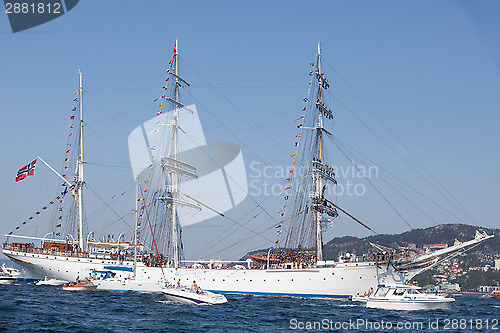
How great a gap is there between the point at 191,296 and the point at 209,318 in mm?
11200

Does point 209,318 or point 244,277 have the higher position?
point 244,277

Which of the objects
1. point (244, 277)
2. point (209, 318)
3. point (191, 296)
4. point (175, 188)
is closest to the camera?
point (209, 318)

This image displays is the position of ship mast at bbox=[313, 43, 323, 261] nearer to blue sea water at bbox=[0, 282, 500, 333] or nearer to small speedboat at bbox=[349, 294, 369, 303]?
small speedboat at bbox=[349, 294, 369, 303]

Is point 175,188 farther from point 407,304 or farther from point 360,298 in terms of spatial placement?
point 407,304

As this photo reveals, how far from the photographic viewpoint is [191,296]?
5309 cm

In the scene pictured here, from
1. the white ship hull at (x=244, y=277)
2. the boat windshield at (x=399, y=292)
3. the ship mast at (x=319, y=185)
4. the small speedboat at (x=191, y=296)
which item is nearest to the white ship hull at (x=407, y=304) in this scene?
the boat windshield at (x=399, y=292)

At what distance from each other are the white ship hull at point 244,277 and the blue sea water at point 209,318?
45.1ft

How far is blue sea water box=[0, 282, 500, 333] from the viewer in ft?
119

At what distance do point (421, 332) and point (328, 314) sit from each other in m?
10.7

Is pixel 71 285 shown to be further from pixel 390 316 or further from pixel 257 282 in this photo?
pixel 390 316

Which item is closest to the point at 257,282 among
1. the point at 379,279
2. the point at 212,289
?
the point at 212,289

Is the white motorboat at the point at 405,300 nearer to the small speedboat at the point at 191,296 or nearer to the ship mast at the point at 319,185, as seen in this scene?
the small speedboat at the point at 191,296

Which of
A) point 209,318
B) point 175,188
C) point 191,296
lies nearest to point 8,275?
point 175,188

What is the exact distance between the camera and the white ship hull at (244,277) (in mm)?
67750
